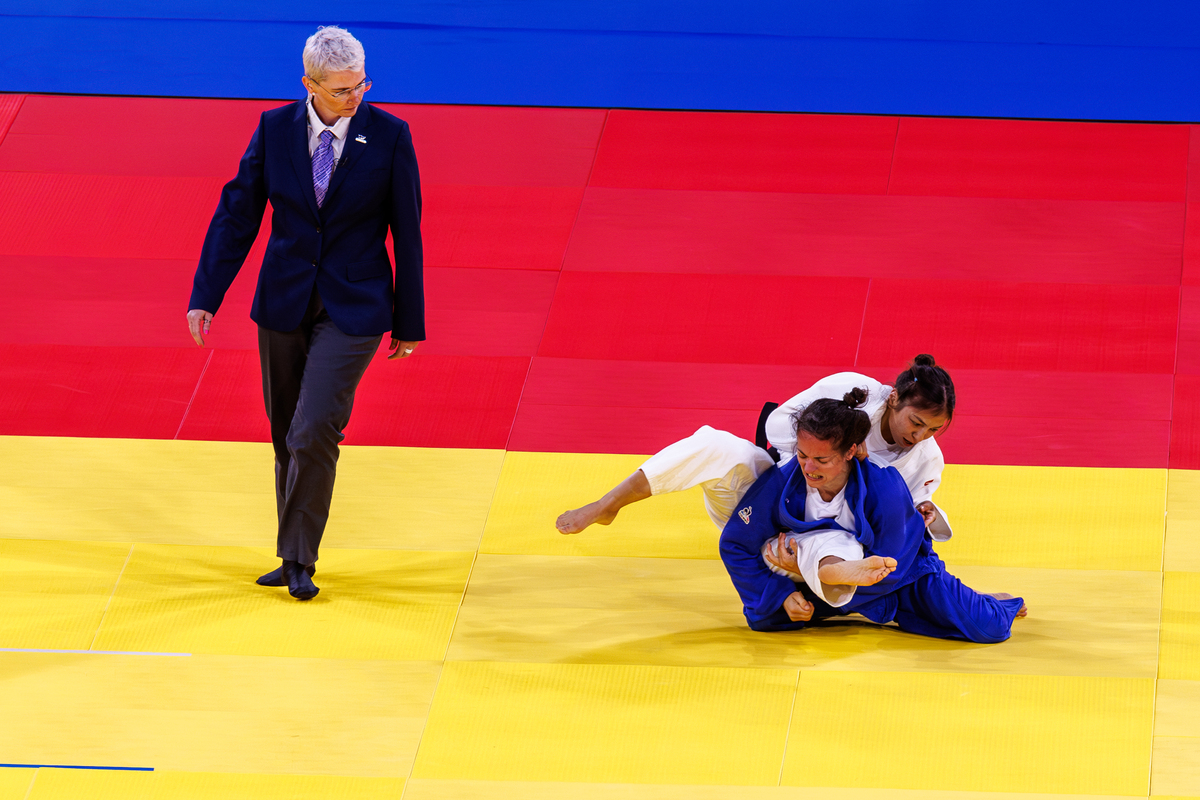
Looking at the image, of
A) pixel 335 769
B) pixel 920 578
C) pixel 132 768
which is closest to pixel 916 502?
pixel 920 578

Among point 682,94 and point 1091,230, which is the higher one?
point 682,94

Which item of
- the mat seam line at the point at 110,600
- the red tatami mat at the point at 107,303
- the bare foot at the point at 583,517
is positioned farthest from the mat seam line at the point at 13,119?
the bare foot at the point at 583,517

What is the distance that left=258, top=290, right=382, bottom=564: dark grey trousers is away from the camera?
5008 millimetres

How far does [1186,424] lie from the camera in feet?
20.4

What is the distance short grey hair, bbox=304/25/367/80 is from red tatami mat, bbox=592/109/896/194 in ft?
12.0

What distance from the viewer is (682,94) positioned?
9.32 meters

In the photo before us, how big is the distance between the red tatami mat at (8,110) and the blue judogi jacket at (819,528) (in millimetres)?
5957

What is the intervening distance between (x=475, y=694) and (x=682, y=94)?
5.45 meters

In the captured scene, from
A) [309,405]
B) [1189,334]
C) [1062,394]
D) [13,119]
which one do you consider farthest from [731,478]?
[13,119]

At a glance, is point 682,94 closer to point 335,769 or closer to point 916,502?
point 916,502

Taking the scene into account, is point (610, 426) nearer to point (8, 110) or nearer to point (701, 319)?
point (701, 319)

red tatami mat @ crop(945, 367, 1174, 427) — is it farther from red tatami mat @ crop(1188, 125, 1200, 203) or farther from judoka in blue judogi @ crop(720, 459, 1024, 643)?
red tatami mat @ crop(1188, 125, 1200, 203)

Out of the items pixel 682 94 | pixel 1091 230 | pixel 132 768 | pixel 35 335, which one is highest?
pixel 682 94

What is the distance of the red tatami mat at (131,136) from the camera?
28.0 feet
